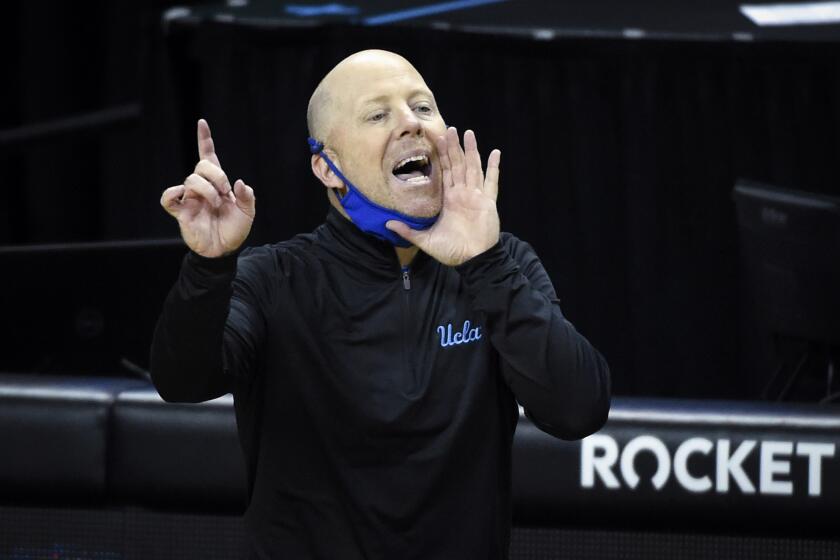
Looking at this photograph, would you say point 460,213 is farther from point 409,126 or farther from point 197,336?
point 197,336

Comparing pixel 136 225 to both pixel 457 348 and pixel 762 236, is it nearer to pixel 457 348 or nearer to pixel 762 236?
pixel 762 236

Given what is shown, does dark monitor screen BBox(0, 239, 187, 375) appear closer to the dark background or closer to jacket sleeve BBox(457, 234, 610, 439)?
jacket sleeve BBox(457, 234, 610, 439)

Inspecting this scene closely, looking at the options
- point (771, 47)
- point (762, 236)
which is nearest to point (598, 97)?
point (771, 47)

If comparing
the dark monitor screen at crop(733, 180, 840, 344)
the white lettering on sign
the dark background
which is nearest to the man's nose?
the white lettering on sign

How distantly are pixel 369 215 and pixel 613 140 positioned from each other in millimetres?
2664

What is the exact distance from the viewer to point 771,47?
433 centimetres

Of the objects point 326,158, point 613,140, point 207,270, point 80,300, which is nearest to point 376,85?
point 326,158

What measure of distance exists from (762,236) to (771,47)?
147cm

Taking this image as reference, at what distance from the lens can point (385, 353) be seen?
70.9 inches

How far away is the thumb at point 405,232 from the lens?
178 cm

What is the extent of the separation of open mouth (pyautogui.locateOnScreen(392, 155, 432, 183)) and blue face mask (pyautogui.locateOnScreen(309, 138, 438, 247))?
5 cm

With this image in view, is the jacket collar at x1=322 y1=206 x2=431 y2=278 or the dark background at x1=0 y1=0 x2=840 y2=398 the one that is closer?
the jacket collar at x1=322 y1=206 x2=431 y2=278

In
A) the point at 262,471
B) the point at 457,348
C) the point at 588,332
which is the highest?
the point at 457,348

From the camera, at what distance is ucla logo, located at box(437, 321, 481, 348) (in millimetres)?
1812
